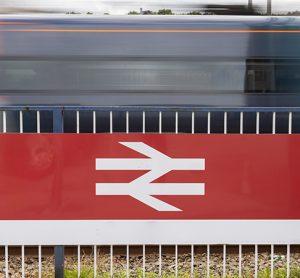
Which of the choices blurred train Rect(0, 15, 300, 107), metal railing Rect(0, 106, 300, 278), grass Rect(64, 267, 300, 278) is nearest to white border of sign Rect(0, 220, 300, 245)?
metal railing Rect(0, 106, 300, 278)

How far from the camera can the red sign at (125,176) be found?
4.08m

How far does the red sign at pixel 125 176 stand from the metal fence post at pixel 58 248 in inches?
2.8

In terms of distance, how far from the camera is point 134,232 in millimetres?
4137

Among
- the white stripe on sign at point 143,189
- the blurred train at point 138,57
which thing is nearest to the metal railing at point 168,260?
the white stripe on sign at point 143,189

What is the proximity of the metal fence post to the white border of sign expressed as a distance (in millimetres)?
124

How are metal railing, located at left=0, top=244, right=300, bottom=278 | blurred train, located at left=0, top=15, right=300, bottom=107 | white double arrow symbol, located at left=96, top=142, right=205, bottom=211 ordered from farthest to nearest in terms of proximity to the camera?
blurred train, located at left=0, top=15, right=300, bottom=107 → metal railing, located at left=0, top=244, right=300, bottom=278 → white double arrow symbol, located at left=96, top=142, right=205, bottom=211

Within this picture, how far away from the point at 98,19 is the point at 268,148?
583 centimetres

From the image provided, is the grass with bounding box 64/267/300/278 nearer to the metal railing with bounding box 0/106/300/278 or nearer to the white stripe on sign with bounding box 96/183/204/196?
the metal railing with bounding box 0/106/300/278

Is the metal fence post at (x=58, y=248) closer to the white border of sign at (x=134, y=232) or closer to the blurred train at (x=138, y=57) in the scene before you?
the white border of sign at (x=134, y=232)

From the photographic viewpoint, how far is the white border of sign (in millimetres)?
4102

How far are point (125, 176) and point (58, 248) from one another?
2.42ft

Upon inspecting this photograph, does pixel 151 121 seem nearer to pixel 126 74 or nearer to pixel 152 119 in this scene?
pixel 152 119

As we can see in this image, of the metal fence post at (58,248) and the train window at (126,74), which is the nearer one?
the metal fence post at (58,248)

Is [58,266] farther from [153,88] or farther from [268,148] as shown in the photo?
[153,88]
